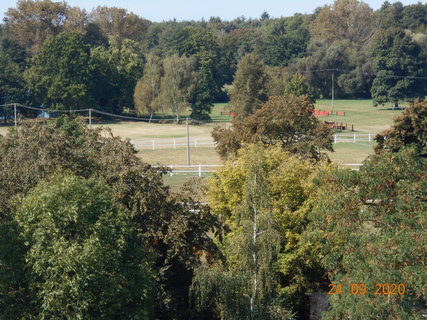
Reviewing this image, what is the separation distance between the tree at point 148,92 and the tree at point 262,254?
201 ft

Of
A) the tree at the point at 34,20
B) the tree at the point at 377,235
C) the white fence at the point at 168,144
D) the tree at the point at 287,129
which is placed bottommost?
the white fence at the point at 168,144

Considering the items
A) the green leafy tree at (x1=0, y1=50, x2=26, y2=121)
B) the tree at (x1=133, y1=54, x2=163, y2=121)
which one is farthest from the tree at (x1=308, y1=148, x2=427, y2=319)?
the green leafy tree at (x1=0, y1=50, x2=26, y2=121)

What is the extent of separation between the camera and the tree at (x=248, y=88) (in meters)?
66.1

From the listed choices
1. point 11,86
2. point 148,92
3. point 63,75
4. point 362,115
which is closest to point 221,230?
point 148,92

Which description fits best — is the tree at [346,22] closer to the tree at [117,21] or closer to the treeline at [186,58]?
the treeline at [186,58]

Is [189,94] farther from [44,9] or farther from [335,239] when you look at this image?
[335,239]

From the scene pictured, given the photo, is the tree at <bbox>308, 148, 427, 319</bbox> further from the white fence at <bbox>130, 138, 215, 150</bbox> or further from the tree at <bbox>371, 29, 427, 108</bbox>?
the tree at <bbox>371, 29, 427, 108</bbox>

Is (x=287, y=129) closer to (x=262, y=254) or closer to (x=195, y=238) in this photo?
(x=195, y=238)

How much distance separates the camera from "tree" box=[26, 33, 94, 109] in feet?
265

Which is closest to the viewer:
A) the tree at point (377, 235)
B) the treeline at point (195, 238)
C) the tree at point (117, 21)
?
the tree at point (377, 235)

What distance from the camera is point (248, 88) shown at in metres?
66.7

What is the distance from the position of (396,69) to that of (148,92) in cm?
3517

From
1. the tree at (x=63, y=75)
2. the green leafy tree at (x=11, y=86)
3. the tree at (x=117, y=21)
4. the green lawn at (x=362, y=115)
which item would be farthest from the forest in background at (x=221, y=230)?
the tree at (x=117, y=21)

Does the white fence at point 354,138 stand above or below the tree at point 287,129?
below
